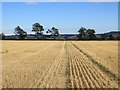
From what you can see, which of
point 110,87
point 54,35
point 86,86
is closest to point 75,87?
point 86,86

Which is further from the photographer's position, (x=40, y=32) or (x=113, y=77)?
(x=40, y=32)

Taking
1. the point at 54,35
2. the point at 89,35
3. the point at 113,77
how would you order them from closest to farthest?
the point at 113,77 → the point at 89,35 → the point at 54,35

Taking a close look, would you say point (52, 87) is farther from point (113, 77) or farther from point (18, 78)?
point (113, 77)

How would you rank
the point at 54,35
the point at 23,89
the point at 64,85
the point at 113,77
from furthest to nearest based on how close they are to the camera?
1. the point at 54,35
2. the point at 113,77
3. the point at 64,85
4. the point at 23,89

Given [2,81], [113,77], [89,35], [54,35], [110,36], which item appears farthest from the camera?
[54,35]

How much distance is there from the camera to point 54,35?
18462cm

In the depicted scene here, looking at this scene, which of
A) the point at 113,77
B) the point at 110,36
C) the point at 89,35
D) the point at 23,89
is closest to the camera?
the point at 23,89

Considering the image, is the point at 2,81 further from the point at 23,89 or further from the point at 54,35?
the point at 54,35

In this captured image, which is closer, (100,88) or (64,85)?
(100,88)

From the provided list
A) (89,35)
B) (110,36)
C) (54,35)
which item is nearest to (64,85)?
(110,36)

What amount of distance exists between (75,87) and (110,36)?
460 feet

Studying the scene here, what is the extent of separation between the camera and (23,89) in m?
9.76

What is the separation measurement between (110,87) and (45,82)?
8.45ft

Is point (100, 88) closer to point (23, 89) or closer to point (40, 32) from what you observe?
point (23, 89)
